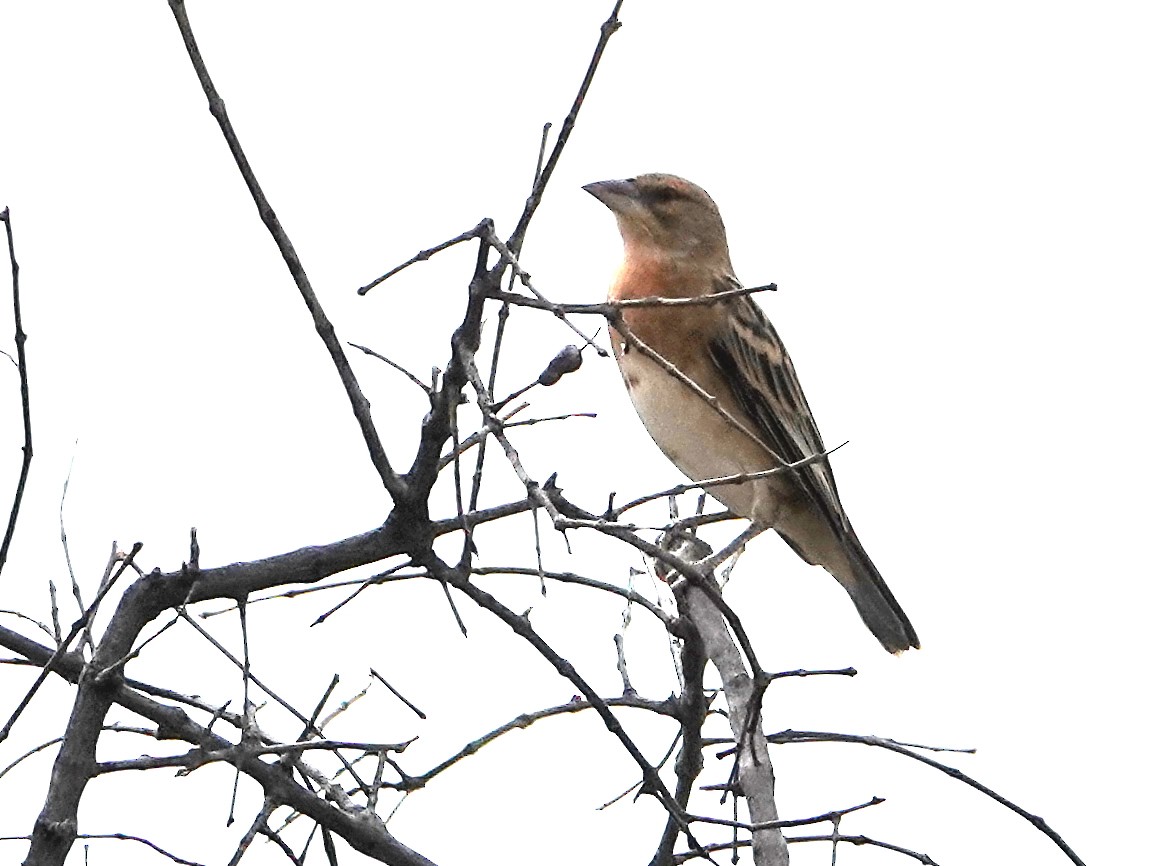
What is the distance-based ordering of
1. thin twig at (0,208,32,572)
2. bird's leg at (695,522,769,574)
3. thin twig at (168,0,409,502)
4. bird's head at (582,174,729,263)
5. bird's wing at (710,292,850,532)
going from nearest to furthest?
thin twig at (168,0,409,502) < thin twig at (0,208,32,572) < bird's leg at (695,522,769,574) < bird's wing at (710,292,850,532) < bird's head at (582,174,729,263)

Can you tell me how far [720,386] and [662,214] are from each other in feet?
2.83

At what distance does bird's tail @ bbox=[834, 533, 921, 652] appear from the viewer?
258 inches

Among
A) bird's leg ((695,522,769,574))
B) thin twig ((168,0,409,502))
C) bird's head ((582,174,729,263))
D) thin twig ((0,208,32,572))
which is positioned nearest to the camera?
thin twig ((168,0,409,502))

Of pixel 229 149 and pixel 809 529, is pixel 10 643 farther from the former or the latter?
pixel 809 529

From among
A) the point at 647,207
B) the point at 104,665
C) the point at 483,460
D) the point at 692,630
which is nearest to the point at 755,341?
the point at 647,207

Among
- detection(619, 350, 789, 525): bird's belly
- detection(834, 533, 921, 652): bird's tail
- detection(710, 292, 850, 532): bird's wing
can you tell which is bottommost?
detection(834, 533, 921, 652): bird's tail

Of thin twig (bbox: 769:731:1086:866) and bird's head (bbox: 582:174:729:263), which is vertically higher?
bird's head (bbox: 582:174:729:263)

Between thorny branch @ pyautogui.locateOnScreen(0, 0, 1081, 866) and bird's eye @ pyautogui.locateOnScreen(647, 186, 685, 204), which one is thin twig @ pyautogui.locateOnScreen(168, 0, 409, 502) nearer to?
thorny branch @ pyautogui.locateOnScreen(0, 0, 1081, 866)

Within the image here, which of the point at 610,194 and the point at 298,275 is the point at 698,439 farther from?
the point at 298,275

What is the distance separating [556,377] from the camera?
2.95 metres

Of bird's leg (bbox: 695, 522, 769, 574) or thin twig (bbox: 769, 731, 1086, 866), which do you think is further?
bird's leg (bbox: 695, 522, 769, 574)

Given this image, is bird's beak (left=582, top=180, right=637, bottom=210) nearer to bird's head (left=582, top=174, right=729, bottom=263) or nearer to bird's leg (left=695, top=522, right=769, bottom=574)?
bird's head (left=582, top=174, right=729, bottom=263)

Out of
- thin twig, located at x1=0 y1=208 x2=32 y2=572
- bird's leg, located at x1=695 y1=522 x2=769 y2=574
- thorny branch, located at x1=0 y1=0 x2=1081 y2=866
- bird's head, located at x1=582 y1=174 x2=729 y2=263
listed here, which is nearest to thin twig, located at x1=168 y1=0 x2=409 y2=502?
thorny branch, located at x1=0 y1=0 x2=1081 y2=866

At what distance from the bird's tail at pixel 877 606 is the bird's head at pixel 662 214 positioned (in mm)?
1434
